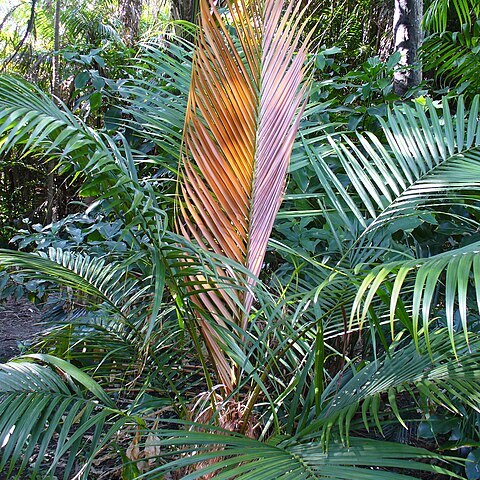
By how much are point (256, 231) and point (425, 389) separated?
0.59 m

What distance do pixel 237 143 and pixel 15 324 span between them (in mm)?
2879

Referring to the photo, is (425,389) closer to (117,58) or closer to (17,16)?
(117,58)

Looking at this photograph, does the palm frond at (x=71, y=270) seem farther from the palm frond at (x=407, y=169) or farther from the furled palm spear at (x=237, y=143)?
the palm frond at (x=407, y=169)

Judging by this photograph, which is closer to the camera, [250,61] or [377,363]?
[377,363]

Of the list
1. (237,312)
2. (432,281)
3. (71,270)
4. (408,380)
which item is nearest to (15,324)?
(71,270)

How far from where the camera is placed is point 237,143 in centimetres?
157

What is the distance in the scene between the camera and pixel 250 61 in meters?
1.61

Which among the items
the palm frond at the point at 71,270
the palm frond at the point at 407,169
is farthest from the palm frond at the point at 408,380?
the palm frond at the point at 71,270

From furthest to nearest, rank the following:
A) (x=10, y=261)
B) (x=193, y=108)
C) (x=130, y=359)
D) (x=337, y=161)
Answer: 1. (x=337, y=161)
2. (x=130, y=359)
3. (x=193, y=108)
4. (x=10, y=261)

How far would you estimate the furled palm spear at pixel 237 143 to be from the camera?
1557 millimetres

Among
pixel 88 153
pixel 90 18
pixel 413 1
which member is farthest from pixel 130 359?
pixel 90 18

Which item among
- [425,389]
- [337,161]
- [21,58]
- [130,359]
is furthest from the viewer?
[21,58]

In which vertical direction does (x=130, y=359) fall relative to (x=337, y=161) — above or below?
below

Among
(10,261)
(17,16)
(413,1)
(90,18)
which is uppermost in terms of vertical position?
(17,16)
